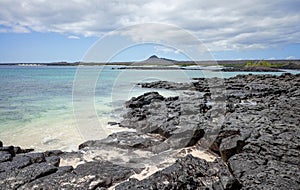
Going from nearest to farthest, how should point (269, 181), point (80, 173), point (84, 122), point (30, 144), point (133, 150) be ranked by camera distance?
1. point (269, 181)
2. point (80, 173)
3. point (133, 150)
4. point (30, 144)
5. point (84, 122)

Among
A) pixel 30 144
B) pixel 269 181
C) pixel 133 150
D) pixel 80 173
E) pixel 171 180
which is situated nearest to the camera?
pixel 269 181

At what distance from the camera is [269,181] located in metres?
4.58

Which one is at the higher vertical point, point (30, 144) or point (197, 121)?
point (197, 121)

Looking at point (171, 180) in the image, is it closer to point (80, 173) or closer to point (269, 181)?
point (269, 181)

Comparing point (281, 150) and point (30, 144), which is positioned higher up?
point (281, 150)

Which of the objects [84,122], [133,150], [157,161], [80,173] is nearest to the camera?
[80,173]

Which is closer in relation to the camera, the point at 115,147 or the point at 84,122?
the point at 115,147

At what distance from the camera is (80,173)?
19.0ft

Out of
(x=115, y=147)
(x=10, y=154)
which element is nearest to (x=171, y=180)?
(x=115, y=147)

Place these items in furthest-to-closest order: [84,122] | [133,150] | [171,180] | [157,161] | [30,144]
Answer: [84,122] < [30,144] < [133,150] < [157,161] < [171,180]

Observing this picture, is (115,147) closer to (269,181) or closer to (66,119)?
(269,181)

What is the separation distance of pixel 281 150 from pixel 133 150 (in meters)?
4.21

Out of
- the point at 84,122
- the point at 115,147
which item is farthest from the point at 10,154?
the point at 84,122

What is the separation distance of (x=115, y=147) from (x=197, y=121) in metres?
3.40
